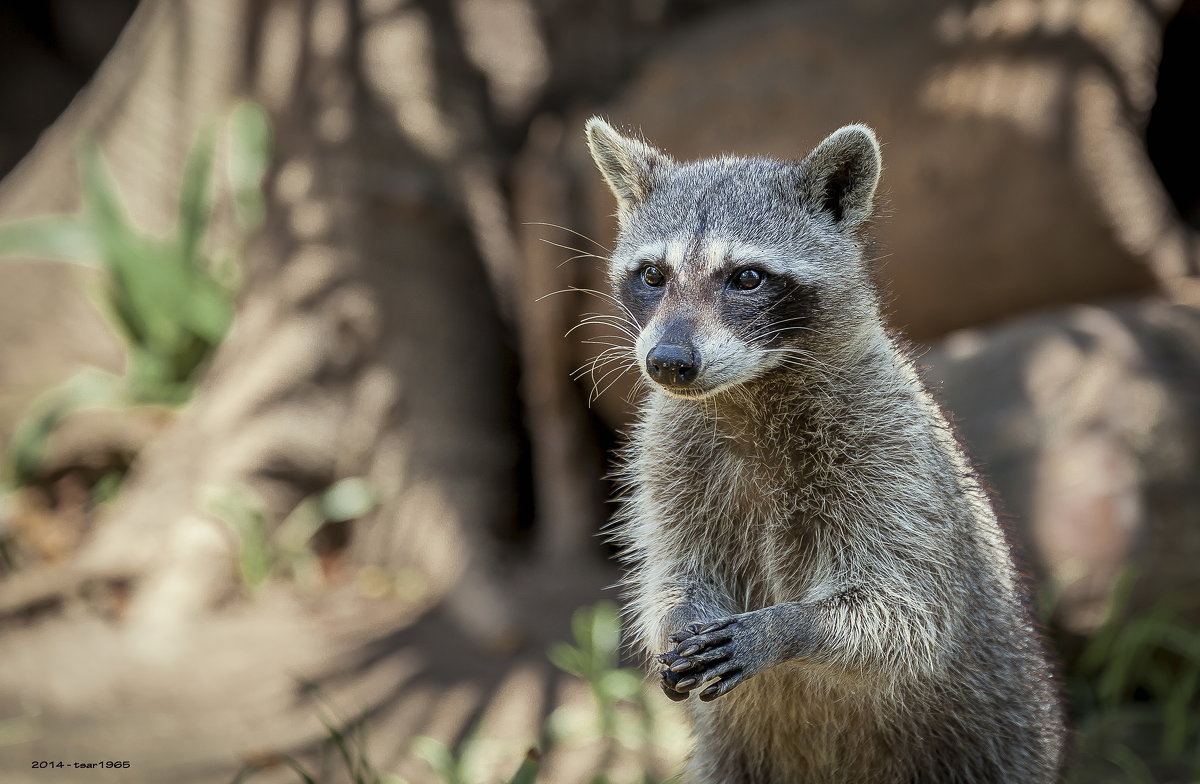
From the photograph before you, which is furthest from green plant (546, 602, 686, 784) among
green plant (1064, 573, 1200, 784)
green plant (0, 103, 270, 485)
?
green plant (0, 103, 270, 485)

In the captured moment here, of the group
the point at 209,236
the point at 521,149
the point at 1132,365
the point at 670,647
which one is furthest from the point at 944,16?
the point at 209,236

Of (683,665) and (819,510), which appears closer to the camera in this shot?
(683,665)

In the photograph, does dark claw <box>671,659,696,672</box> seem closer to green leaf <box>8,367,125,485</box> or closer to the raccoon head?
the raccoon head

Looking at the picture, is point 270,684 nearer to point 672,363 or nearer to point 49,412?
point 49,412

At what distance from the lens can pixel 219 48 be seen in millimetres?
6777

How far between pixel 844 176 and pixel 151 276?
5.06 meters

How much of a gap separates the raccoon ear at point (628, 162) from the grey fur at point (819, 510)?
0.59 feet

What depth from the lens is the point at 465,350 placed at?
256 inches

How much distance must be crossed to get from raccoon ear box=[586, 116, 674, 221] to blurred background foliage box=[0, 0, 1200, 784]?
1614 mm

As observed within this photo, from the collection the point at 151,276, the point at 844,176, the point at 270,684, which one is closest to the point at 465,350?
the point at 151,276

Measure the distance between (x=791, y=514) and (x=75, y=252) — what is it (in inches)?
221

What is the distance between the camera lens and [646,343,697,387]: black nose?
2.70 meters

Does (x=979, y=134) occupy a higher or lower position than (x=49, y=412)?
higher

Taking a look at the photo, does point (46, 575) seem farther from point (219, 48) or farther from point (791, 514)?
point (791, 514)
